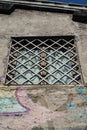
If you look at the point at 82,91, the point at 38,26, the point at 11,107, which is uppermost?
the point at 38,26

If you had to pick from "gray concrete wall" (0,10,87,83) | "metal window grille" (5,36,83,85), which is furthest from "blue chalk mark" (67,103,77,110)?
"gray concrete wall" (0,10,87,83)

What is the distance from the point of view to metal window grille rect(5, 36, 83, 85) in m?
7.58

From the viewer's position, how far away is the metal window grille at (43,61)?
298 inches

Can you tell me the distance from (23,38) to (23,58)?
2.49ft

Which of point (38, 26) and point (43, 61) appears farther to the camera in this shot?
point (38, 26)

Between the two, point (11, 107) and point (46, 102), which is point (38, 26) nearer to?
point (46, 102)

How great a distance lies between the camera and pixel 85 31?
8.71 m

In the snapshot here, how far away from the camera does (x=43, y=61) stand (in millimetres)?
8023

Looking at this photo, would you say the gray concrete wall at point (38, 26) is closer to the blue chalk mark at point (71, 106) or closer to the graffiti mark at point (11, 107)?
the graffiti mark at point (11, 107)

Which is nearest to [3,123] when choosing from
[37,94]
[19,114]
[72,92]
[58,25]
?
[19,114]

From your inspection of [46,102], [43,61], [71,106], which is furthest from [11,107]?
[43,61]

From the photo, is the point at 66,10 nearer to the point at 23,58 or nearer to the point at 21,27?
the point at 21,27

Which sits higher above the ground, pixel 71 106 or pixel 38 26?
pixel 38 26

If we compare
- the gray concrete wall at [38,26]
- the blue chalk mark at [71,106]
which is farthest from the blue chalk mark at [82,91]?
the gray concrete wall at [38,26]
